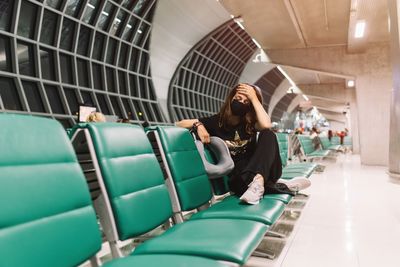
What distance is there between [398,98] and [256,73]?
28.5m

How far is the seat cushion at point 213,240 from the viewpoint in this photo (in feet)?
4.25

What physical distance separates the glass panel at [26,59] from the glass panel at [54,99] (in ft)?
2.32

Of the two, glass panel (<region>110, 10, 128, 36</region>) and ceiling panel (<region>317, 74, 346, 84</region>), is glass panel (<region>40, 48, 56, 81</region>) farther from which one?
ceiling panel (<region>317, 74, 346, 84</region>)

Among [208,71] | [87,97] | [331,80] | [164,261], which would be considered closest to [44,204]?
[164,261]

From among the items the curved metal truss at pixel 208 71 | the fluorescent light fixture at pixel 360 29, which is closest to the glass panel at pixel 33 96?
→ the fluorescent light fixture at pixel 360 29

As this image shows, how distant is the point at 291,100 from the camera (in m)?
47.2

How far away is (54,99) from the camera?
1106cm

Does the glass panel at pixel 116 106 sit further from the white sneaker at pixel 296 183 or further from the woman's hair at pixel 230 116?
the white sneaker at pixel 296 183

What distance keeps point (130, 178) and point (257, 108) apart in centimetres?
141

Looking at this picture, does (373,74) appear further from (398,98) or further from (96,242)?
(96,242)

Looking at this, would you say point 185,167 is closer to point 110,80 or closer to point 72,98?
point 72,98

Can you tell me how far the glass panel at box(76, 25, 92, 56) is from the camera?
1247 centimetres

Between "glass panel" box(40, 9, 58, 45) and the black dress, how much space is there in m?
9.72

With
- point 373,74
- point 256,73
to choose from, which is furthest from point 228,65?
point 373,74
